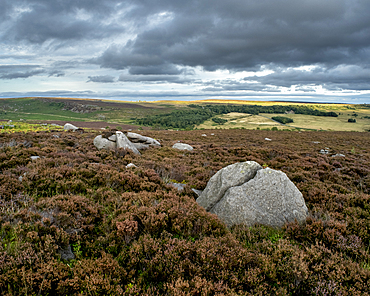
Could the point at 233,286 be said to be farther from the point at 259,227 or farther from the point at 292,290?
the point at 259,227

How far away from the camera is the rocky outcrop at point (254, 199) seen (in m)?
6.25

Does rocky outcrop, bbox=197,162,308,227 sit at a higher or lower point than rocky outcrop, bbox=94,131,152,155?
lower

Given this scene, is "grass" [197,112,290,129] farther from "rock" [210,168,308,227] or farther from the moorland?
the moorland

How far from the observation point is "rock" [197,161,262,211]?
24.2 feet

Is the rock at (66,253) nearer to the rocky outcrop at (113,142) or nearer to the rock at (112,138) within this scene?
the rocky outcrop at (113,142)

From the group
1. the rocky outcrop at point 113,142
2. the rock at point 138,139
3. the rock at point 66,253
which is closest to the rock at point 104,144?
the rocky outcrop at point 113,142

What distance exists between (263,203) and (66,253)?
5.84 meters

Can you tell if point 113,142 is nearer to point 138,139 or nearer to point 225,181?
point 138,139

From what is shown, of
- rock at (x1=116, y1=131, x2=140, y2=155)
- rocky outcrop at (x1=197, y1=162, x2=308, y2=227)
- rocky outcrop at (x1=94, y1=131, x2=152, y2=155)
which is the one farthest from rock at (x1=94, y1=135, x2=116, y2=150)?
rocky outcrop at (x1=197, y1=162, x2=308, y2=227)

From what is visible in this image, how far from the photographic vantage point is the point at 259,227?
5.74 m

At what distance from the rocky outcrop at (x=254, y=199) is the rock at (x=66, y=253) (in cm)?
435

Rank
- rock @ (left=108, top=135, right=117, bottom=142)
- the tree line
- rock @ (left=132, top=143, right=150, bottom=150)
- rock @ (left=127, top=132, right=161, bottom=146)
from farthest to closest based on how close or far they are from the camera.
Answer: the tree line
rock @ (left=127, top=132, right=161, bottom=146)
rock @ (left=132, top=143, right=150, bottom=150)
rock @ (left=108, top=135, right=117, bottom=142)

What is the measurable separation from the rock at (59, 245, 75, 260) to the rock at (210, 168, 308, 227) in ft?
14.2

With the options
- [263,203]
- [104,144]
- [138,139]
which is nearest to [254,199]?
[263,203]
